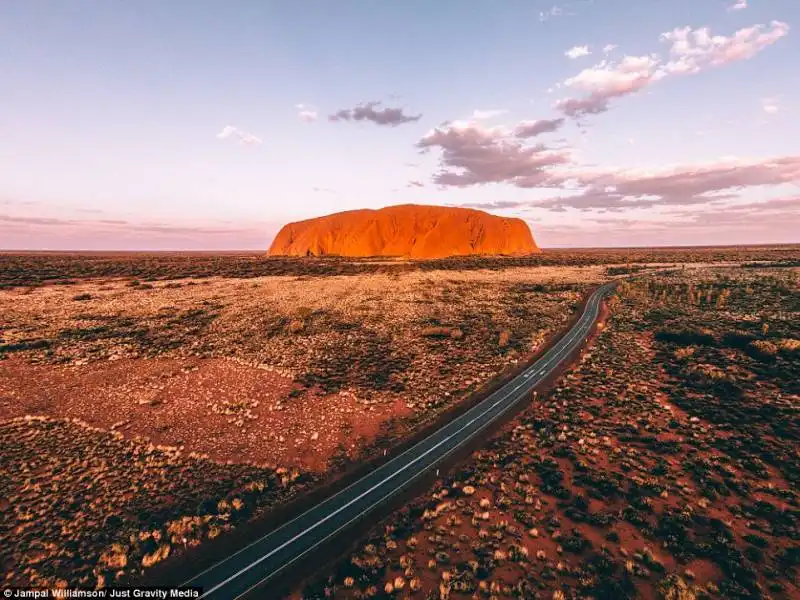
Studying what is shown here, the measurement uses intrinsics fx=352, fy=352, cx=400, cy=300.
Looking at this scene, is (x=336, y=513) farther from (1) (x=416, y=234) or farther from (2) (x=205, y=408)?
(1) (x=416, y=234)

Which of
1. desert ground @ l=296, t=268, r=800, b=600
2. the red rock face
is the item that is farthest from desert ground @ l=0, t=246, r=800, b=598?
the red rock face

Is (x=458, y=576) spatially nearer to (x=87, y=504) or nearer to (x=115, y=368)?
(x=87, y=504)

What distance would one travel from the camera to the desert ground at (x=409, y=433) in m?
8.71

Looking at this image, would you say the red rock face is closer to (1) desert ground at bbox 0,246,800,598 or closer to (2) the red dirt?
(1) desert ground at bbox 0,246,800,598

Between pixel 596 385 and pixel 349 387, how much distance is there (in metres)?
13.5

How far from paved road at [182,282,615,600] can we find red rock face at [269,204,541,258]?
12611cm

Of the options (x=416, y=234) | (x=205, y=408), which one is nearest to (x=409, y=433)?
(x=205, y=408)

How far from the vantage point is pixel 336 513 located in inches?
410

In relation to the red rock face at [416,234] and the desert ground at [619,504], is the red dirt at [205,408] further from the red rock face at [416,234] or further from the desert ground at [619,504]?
the red rock face at [416,234]

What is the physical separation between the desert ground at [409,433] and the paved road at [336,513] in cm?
108

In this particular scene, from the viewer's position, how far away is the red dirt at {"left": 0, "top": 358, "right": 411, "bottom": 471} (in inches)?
556

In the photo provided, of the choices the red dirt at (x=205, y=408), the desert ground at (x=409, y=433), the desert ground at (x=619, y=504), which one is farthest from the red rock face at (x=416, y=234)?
the desert ground at (x=619, y=504)

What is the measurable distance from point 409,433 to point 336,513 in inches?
208

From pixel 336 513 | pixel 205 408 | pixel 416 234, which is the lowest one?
pixel 336 513
